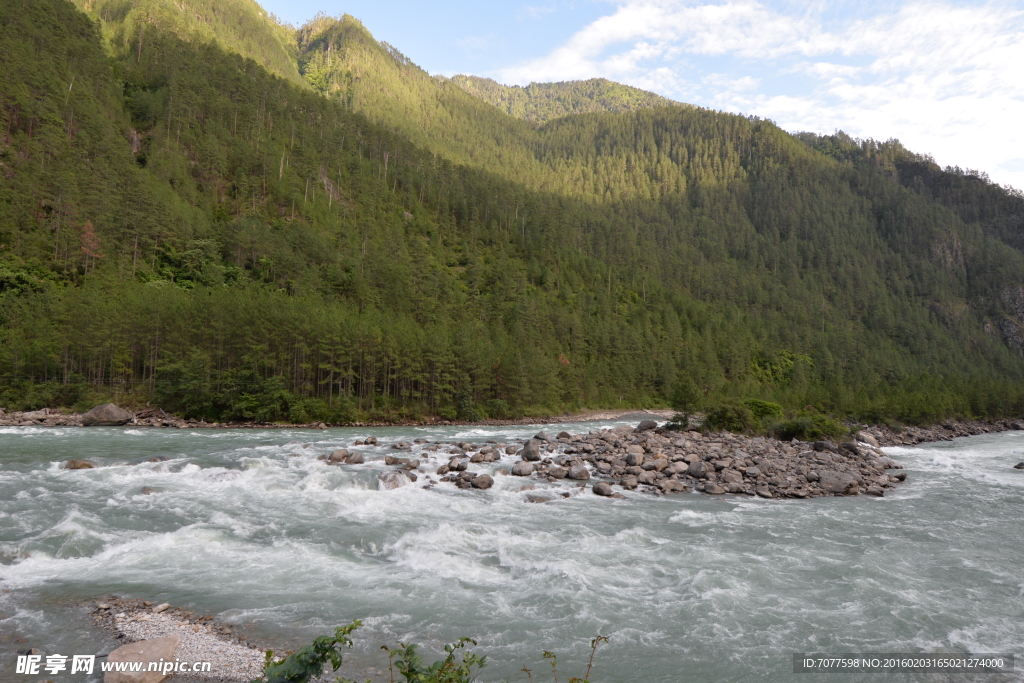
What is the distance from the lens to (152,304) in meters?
50.6

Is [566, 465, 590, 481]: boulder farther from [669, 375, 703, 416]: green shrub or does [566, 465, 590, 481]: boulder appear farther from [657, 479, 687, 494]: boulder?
[669, 375, 703, 416]: green shrub

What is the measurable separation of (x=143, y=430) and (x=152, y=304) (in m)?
18.5

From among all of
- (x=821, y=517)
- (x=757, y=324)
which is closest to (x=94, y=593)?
(x=821, y=517)

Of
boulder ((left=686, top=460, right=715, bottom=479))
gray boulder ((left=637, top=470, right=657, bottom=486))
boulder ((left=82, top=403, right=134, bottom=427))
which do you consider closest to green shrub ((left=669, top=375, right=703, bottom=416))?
boulder ((left=686, top=460, right=715, bottom=479))

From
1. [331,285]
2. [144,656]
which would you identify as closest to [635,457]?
[144,656]

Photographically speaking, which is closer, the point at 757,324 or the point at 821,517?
the point at 821,517

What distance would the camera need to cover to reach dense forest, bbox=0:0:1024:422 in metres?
50.0

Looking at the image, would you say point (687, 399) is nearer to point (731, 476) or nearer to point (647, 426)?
point (647, 426)

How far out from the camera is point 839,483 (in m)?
23.8

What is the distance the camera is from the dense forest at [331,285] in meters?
50.0

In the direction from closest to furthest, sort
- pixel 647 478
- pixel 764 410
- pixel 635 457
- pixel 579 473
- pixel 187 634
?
pixel 187 634 < pixel 647 478 < pixel 579 473 < pixel 635 457 < pixel 764 410

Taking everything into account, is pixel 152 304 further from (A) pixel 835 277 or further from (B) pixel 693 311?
(A) pixel 835 277

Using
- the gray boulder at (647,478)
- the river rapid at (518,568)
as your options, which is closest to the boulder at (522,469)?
the river rapid at (518,568)

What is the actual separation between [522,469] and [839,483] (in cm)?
1483
